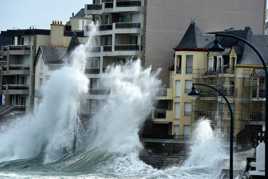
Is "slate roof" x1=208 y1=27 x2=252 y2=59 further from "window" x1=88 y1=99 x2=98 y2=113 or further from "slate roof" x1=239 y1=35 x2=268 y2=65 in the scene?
"window" x1=88 y1=99 x2=98 y2=113

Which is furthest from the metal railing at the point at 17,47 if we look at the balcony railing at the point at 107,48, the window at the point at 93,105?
the window at the point at 93,105

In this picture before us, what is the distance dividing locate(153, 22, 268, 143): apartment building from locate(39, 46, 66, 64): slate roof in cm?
1722

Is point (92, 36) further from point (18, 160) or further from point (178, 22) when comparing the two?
point (18, 160)

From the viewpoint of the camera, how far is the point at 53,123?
254 ft

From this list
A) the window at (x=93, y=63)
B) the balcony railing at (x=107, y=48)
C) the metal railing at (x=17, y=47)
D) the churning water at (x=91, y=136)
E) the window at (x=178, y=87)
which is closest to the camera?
the churning water at (x=91, y=136)

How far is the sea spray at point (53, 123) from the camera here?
7569 cm

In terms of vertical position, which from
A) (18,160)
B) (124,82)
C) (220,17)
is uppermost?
(220,17)

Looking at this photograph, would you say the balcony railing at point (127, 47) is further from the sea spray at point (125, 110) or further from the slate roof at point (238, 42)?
the slate roof at point (238, 42)

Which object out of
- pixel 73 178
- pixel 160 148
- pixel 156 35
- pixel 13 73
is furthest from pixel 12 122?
pixel 73 178

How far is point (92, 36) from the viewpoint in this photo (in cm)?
8531

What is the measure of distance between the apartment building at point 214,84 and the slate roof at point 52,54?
1722 cm

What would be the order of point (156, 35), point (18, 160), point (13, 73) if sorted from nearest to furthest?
Answer: point (18, 160), point (156, 35), point (13, 73)

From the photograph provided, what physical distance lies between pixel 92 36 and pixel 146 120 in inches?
489

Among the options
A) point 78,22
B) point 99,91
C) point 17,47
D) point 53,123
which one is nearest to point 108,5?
point 99,91
